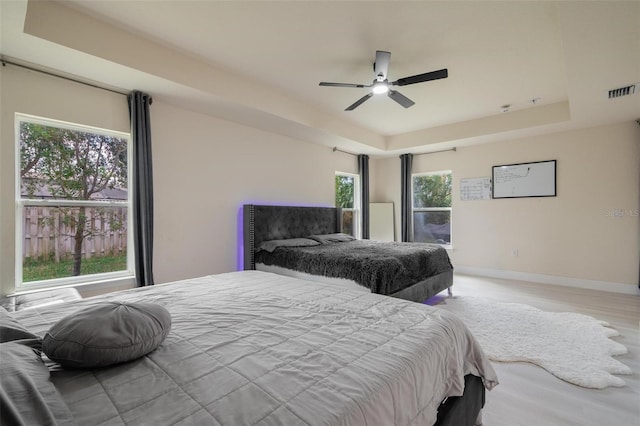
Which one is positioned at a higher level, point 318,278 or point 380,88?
point 380,88

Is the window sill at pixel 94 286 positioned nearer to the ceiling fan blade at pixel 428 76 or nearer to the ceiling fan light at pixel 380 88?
the ceiling fan light at pixel 380 88

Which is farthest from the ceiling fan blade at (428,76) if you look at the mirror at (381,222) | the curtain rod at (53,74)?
the mirror at (381,222)

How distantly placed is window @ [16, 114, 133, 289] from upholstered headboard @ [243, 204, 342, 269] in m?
1.44

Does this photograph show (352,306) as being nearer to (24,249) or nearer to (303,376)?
(303,376)

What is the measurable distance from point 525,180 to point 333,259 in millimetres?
4055

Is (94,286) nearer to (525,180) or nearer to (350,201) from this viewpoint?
(350,201)

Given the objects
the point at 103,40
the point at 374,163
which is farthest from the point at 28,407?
the point at 374,163

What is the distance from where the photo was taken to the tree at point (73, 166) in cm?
271

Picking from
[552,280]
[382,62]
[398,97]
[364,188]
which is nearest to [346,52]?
[382,62]

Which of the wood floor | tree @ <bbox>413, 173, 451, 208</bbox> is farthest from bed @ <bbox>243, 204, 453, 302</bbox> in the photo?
tree @ <bbox>413, 173, 451, 208</bbox>

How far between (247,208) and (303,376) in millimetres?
3415

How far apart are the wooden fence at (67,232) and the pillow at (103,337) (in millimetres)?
2536

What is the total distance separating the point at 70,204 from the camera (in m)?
2.93

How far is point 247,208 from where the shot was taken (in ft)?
13.6
